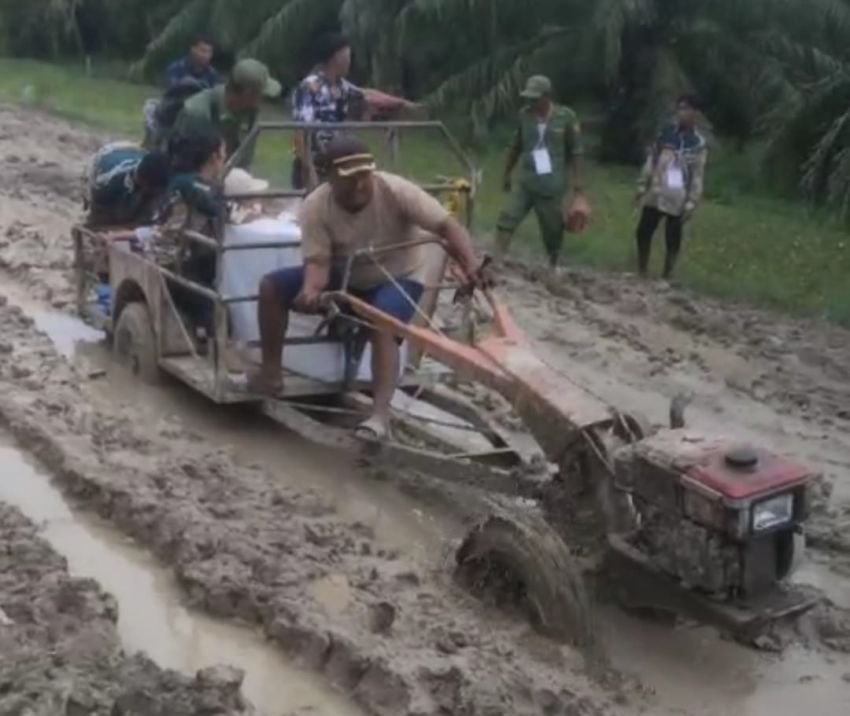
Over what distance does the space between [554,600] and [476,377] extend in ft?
3.90

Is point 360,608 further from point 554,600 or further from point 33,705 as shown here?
point 33,705

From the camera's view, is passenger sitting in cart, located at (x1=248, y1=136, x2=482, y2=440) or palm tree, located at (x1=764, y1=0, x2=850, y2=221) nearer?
passenger sitting in cart, located at (x1=248, y1=136, x2=482, y2=440)

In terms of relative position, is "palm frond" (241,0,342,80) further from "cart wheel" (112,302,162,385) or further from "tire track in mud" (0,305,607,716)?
"tire track in mud" (0,305,607,716)

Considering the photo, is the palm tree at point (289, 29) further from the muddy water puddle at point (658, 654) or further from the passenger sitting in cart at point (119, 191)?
the muddy water puddle at point (658, 654)

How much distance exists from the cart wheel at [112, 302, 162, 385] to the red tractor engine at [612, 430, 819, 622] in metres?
3.94

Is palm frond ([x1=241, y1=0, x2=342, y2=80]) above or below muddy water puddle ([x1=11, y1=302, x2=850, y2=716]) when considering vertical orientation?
above

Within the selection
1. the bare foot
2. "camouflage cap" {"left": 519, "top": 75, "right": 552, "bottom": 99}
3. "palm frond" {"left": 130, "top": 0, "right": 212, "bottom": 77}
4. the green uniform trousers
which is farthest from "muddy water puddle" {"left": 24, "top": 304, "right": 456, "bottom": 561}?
"palm frond" {"left": 130, "top": 0, "right": 212, "bottom": 77}

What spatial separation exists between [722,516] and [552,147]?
7364 millimetres

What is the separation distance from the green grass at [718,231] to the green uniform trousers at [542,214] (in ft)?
2.39

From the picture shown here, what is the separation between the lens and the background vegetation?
14.2 m

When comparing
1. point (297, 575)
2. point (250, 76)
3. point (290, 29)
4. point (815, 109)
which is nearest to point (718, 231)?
point (815, 109)

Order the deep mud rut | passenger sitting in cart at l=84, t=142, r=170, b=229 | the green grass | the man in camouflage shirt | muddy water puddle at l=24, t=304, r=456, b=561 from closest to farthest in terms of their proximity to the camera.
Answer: the deep mud rut, muddy water puddle at l=24, t=304, r=456, b=561, passenger sitting in cart at l=84, t=142, r=170, b=229, the man in camouflage shirt, the green grass

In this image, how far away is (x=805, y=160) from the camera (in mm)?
15039

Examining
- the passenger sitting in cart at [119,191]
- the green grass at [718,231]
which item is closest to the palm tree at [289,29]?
the green grass at [718,231]
